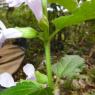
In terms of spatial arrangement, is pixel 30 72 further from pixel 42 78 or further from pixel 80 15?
pixel 80 15

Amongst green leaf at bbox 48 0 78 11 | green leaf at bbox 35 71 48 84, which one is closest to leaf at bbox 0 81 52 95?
green leaf at bbox 35 71 48 84

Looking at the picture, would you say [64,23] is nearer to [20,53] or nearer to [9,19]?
[20,53]

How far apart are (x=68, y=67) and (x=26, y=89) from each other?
0.14m

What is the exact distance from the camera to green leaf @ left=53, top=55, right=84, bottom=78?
0.68 metres

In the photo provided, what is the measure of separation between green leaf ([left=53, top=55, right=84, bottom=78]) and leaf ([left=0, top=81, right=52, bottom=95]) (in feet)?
0.35

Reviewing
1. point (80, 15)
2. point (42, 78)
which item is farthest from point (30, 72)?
point (80, 15)

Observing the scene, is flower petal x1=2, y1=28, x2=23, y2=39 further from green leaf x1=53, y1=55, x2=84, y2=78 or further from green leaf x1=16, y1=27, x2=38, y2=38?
green leaf x1=53, y1=55, x2=84, y2=78

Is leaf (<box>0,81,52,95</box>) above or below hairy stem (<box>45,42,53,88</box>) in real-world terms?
below

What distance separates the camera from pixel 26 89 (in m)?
0.57

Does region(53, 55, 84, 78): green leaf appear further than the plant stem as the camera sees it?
Yes

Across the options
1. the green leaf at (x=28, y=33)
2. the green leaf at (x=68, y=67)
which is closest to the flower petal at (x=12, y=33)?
the green leaf at (x=28, y=33)

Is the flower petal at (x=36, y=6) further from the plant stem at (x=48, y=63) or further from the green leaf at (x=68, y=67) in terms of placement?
the green leaf at (x=68, y=67)

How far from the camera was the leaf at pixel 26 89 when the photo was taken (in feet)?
1.85

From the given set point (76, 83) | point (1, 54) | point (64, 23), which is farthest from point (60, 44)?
point (64, 23)
